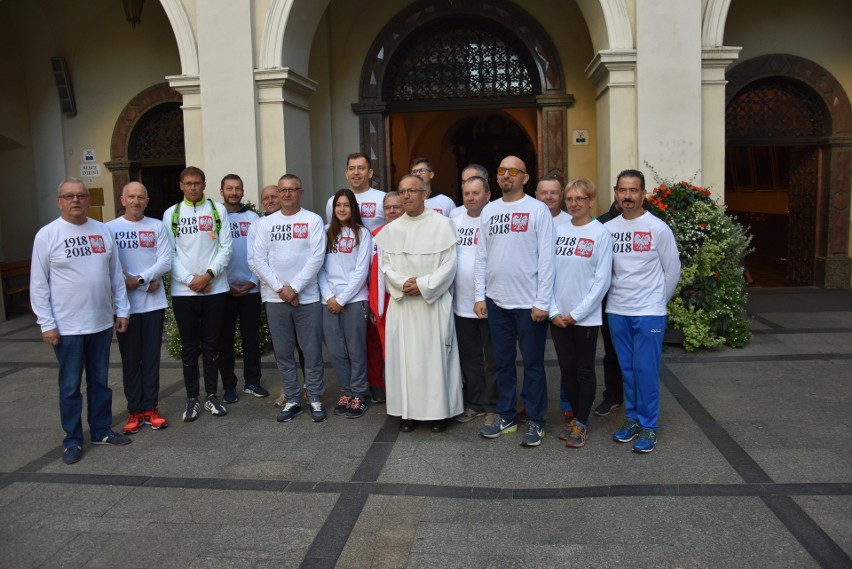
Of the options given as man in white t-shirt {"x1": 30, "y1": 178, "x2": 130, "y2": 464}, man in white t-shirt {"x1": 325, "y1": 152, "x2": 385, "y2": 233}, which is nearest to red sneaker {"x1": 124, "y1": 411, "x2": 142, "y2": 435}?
man in white t-shirt {"x1": 30, "y1": 178, "x2": 130, "y2": 464}

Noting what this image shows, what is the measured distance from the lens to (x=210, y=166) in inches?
340

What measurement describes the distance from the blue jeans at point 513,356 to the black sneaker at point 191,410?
228cm

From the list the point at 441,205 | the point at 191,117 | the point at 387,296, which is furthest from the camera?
the point at 191,117

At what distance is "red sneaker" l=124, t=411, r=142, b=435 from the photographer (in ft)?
17.9

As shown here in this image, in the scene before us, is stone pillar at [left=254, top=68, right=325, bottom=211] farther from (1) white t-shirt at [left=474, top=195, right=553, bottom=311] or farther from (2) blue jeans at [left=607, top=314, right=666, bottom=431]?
(2) blue jeans at [left=607, top=314, right=666, bottom=431]

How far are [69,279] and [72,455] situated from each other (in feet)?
3.70

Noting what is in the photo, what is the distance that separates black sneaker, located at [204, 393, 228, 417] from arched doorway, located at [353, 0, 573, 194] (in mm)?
5566

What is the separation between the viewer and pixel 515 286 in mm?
4953

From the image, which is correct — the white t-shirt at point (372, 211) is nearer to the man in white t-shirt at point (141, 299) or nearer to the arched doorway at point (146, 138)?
the man in white t-shirt at point (141, 299)

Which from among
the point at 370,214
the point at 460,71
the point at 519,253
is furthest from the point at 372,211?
the point at 460,71

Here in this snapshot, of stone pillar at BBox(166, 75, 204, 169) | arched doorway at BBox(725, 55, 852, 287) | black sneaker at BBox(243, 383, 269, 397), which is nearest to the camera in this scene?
black sneaker at BBox(243, 383, 269, 397)

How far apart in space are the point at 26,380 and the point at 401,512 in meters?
4.90

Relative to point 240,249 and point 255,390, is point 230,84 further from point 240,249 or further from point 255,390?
point 255,390

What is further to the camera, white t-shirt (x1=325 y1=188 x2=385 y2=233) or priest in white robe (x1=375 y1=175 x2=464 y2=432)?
white t-shirt (x1=325 y1=188 x2=385 y2=233)
